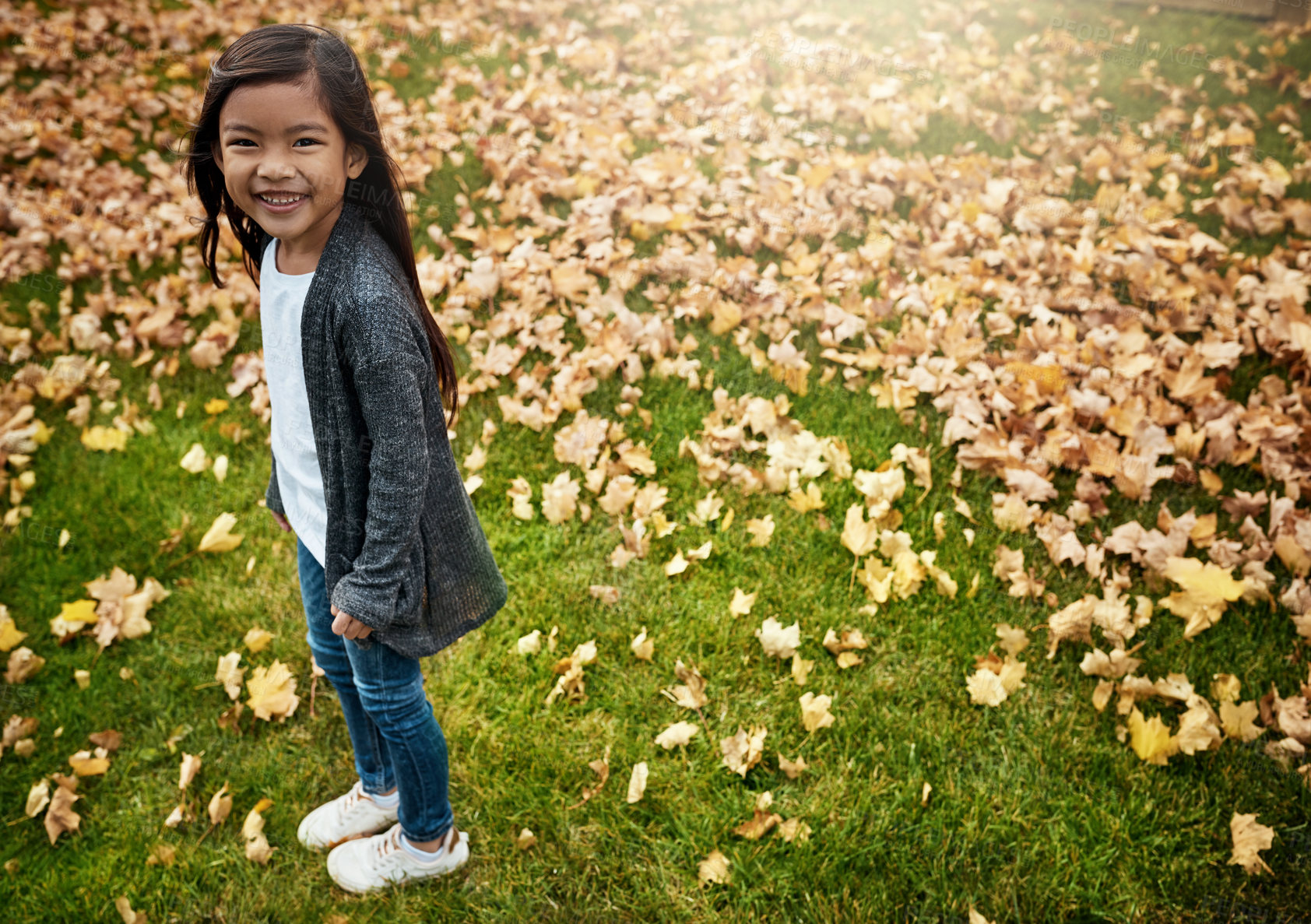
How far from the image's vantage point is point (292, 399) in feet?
5.24

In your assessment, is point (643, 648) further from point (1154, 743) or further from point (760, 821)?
point (1154, 743)

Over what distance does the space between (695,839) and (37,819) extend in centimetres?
181

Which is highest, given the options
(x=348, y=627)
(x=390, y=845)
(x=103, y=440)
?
(x=348, y=627)

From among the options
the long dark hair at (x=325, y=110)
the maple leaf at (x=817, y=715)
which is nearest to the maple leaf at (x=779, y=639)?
the maple leaf at (x=817, y=715)

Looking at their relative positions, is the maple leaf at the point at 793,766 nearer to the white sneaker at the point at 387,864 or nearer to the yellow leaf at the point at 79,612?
the white sneaker at the point at 387,864

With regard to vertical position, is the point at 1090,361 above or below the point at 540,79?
below

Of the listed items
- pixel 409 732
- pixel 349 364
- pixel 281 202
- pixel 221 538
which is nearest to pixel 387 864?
pixel 409 732

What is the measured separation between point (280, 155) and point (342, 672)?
1127 millimetres

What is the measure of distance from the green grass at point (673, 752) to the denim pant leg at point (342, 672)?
226 millimetres

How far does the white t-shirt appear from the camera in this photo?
5.13ft

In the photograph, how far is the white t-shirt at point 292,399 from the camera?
1563mm

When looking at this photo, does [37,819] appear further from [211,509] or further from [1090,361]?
[1090,361]

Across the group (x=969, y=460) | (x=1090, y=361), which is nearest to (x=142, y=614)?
(x=969, y=460)

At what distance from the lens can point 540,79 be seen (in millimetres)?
5973
